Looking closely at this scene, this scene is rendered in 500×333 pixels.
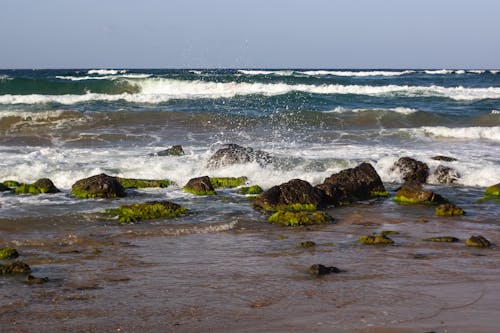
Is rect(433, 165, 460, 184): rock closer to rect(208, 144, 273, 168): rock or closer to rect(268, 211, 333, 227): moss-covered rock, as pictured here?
rect(208, 144, 273, 168): rock

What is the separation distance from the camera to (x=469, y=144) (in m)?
19.2

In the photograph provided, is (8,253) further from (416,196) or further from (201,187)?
(416,196)

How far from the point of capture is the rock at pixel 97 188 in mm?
11117

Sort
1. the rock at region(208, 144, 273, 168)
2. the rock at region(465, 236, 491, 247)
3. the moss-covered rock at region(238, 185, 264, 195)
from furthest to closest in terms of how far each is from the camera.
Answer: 1. the rock at region(208, 144, 273, 168)
2. the moss-covered rock at region(238, 185, 264, 195)
3. the rock at region(465, 236, 491, 247)

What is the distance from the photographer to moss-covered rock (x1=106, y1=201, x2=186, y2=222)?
378 inches

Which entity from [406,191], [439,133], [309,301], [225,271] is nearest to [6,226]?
[225,271]

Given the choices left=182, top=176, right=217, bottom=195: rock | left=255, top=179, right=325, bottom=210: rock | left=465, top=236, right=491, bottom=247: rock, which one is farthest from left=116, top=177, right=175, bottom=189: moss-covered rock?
left=465, top=236, right=491, bottom=247: rock

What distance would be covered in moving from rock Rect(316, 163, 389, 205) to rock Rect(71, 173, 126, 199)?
341 cm

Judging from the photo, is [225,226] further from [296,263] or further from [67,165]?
[67,165]

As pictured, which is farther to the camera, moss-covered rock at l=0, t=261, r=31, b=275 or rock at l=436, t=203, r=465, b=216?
rock at l=436, t=203, r=465, b=216

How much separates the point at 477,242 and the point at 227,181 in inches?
216

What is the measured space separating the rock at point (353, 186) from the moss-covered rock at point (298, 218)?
1.34m

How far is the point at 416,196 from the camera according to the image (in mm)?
11047

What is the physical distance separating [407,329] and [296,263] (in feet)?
7.30
